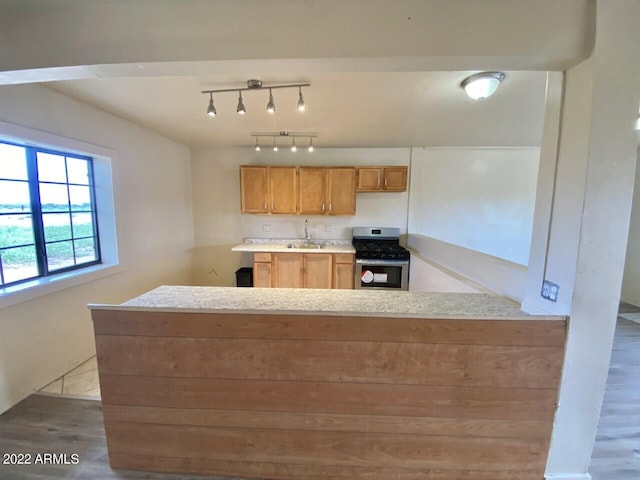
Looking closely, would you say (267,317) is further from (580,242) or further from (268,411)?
(580,242)

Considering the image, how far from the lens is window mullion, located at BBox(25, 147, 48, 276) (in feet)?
6.63

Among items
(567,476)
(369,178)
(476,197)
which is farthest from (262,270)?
(476,197)

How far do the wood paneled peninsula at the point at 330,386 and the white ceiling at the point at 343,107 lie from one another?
5.26 feet

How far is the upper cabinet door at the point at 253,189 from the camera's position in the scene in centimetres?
385

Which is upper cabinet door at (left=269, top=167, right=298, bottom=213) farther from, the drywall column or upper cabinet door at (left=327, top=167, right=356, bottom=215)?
the drywall column

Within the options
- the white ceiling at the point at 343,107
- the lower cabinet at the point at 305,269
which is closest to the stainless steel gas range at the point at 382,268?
the lower cabinet at the point at 305,269

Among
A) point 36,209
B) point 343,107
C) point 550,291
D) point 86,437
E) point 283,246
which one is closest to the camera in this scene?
point 550,291

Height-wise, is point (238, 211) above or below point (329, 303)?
above

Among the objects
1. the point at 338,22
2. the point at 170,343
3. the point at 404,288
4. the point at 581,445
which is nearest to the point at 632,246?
the point at 404,288

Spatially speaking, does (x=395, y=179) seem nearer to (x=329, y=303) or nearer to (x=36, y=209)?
(x=329, y=303)

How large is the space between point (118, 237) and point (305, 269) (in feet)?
7.44

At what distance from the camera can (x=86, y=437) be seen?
1.62 m

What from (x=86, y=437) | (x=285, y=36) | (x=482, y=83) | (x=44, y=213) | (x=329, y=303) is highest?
(x=482, y=83)

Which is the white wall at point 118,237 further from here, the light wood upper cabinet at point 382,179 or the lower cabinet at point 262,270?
the light wood upper cabinet at point 382,179
